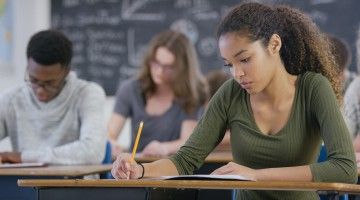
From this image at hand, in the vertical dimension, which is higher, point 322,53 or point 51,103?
point 322,53

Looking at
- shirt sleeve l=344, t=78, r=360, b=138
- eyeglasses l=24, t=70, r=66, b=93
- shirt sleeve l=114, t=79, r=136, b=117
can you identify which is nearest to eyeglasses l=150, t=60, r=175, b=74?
shirt sleeve l=114, t=79, r=136, b=117

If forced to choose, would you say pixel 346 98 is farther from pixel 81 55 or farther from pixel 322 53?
pixel 81 55

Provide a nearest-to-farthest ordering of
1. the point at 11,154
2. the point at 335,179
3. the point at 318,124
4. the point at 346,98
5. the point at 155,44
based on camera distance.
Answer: the point at 335,179, the point at 318,124, the point at 11,154, the point at 346,98, the point at 155,44

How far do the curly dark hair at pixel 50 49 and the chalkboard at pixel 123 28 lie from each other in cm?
247

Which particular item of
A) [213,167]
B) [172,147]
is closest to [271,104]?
[213,167]

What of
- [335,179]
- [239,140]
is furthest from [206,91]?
[335,179]

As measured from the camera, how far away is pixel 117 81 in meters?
6.38

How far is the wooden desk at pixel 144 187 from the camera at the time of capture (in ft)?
6.54

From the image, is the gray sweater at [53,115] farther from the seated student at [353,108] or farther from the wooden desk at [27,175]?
the seated student at [353,108]

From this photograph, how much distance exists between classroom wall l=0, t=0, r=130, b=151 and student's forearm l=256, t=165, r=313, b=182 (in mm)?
4219

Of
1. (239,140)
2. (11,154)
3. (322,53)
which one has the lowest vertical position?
(11,154)

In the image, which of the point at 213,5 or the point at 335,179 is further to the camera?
the point at 213,5

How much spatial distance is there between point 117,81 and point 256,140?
394cm

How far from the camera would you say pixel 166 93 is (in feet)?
15.9
